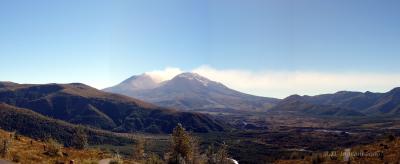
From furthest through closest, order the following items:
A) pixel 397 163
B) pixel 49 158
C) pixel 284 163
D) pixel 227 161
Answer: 1. pixel 227 161
2. pixel 284 163
3. pixel 49 158
4. pixel 397 163

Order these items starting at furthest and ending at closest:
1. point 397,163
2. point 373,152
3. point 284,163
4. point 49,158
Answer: point 284,163 → point 373,152 → point 49,158 → point 397,163

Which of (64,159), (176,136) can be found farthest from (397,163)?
(176,136)

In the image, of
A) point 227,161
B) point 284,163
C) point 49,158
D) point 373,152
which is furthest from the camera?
point 227,161

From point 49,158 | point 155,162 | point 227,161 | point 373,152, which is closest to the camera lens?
point 49,158

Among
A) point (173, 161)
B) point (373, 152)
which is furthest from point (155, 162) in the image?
point (373, 152)

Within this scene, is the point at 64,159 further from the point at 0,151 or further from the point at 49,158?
the point at 0,151

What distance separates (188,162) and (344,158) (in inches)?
988

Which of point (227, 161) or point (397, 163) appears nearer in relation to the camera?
point (397, 163)

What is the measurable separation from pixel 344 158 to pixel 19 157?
25803 mm

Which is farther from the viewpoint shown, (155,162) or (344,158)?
(155,162)

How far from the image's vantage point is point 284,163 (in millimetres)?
41031

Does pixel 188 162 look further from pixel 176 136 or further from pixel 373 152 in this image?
pixel 373 152

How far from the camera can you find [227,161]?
198ft

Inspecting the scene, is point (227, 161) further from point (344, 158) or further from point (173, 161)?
point (344, 158)
